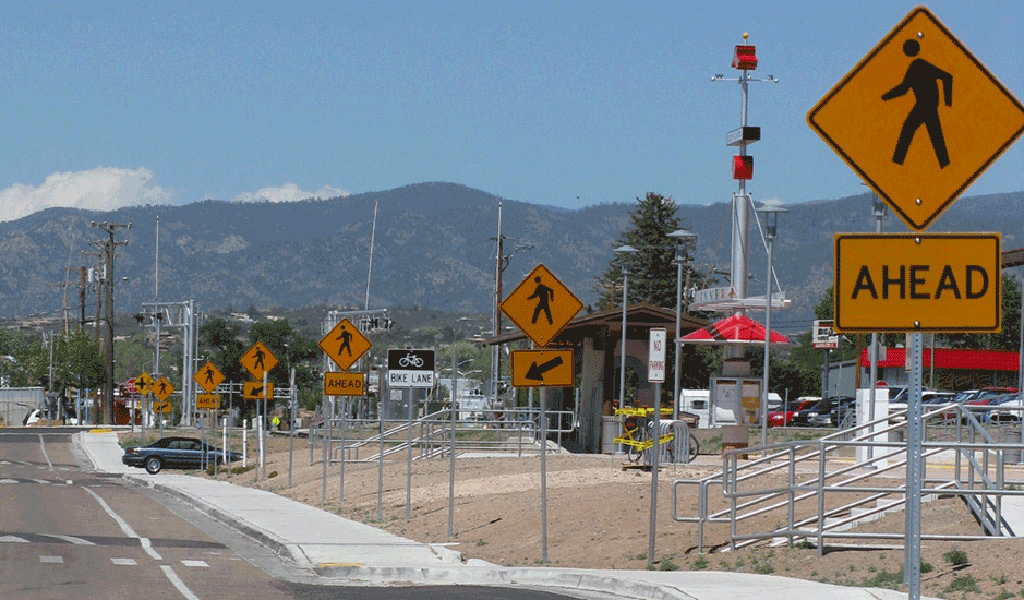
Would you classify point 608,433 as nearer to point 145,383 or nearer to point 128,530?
point 128,530

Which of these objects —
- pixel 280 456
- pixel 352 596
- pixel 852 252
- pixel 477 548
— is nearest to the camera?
pixel 852 252

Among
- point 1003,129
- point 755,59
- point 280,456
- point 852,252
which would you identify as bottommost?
point 280,456

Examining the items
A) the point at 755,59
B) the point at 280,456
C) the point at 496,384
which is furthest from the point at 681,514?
the point at 496,384

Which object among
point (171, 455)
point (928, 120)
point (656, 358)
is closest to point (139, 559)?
point (656, 358)

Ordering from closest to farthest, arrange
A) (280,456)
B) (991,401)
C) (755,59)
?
(755,59)
(280,456)
(991,401)

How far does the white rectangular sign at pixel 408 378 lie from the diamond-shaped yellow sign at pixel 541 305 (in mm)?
7232

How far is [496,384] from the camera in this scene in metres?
64.4

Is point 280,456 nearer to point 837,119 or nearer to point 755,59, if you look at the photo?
point 755,59

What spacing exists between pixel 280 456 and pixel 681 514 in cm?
3596

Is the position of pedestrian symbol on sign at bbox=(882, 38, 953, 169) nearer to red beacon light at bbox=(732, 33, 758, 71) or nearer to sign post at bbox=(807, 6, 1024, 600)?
sign post at bbox=(807, 6, 1024, 600)

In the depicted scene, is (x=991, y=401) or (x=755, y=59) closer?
(x=755, y=59)

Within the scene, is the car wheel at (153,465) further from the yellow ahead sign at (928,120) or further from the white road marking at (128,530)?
the yellow ahead sign at (928,120)

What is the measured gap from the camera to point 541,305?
59.7ft

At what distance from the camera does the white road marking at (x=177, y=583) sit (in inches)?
565
